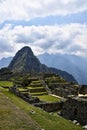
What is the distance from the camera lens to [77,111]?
35625 millimetres

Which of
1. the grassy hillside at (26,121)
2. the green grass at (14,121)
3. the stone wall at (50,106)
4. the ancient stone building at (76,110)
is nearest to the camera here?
the green grass at (14,121)

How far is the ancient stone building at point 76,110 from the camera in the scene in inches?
1336

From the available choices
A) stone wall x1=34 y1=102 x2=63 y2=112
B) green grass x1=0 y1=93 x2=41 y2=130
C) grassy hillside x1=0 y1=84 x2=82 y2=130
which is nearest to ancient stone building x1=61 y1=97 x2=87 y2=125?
grassy hillside x1=0 y1=84 x2=82 y2=130

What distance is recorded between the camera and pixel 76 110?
118 ft

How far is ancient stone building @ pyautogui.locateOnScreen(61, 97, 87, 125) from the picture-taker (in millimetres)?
33938

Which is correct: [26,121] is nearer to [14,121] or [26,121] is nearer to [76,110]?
[14,121]

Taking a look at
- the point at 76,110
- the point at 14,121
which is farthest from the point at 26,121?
the point at 76,110

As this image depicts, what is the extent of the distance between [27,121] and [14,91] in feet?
86.6

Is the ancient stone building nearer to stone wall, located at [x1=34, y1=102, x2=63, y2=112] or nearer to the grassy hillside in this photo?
the grassy hillside

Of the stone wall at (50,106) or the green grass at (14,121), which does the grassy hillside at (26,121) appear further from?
the stone wall at (50,106)

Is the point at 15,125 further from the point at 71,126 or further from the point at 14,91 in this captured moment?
the point at 14,91

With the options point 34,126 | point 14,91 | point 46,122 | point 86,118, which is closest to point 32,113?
point 46,122

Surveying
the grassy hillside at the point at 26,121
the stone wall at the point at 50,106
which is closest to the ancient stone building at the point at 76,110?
the grassy hillside at the point at 26,121

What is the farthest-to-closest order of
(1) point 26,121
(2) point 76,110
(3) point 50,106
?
1. (3) point 50,106
2. (2) point 76,110
3. (1) point 26,121
